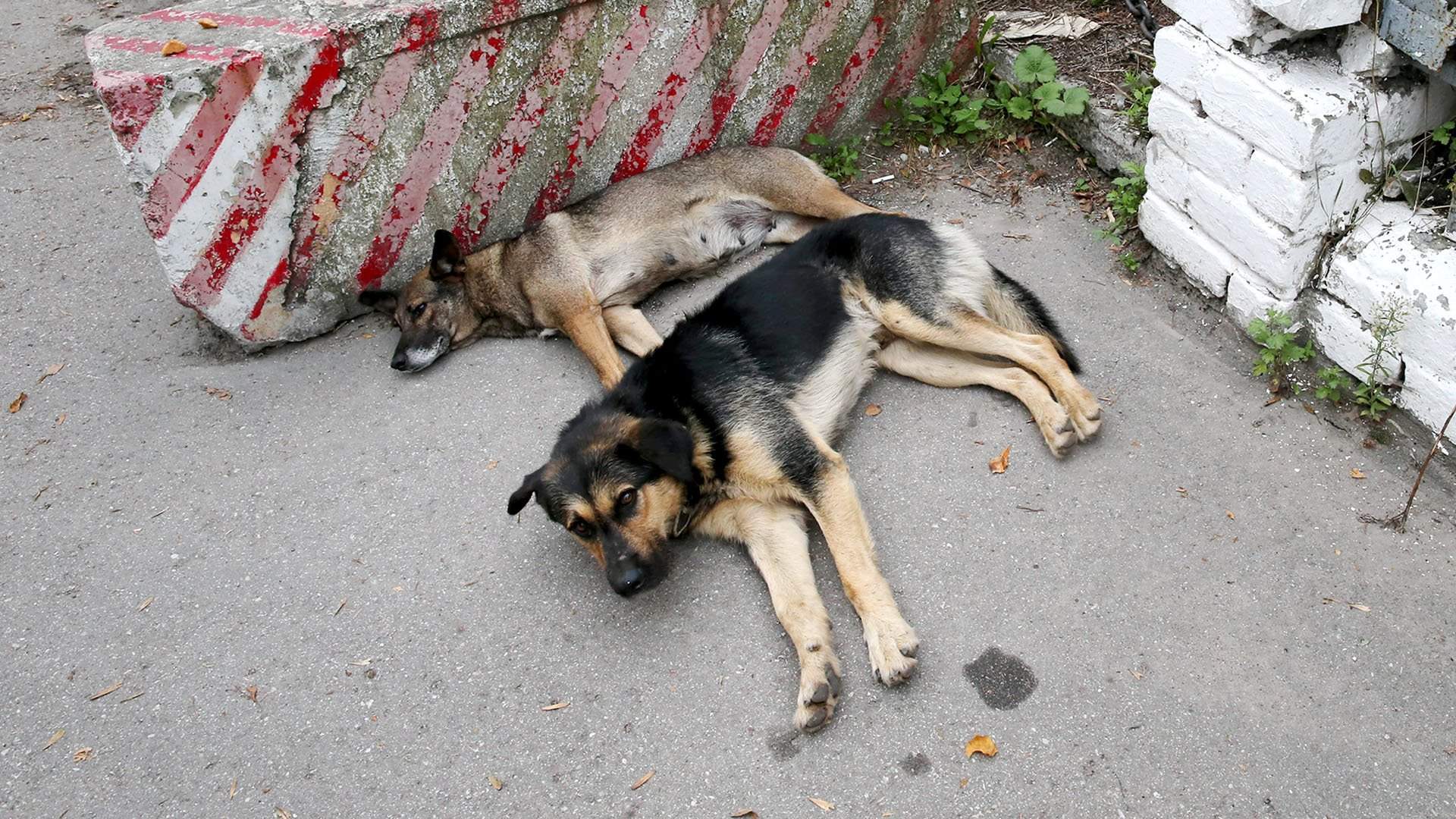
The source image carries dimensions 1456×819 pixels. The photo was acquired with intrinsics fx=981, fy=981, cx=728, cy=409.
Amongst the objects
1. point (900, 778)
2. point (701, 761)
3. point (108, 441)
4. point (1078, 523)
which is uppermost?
point (1078, 523)

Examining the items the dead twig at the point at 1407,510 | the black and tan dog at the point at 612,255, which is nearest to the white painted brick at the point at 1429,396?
the dead twig at the point at 1407,510

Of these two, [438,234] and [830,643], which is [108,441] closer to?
[438,234]

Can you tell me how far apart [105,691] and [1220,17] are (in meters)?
4.60

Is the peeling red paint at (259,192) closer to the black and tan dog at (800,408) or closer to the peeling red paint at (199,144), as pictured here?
the peeling red paint at (199,144)

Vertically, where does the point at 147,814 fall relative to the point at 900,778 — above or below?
below

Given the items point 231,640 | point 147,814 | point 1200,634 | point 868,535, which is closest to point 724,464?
point 868,535

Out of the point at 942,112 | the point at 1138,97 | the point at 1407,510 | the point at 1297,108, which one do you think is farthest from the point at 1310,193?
the point at 942,112

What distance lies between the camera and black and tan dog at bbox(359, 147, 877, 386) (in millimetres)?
4707

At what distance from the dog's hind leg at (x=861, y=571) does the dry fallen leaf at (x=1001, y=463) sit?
520 mm

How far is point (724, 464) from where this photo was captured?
11.7ft

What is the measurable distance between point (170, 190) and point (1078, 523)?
3886 mm

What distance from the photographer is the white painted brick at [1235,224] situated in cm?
360

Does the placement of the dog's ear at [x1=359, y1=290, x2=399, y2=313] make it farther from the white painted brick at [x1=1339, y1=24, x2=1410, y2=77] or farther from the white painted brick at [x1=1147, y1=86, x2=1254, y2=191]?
the white painted brick at [x1=1339, y1=24, x2=1410, y2=77]

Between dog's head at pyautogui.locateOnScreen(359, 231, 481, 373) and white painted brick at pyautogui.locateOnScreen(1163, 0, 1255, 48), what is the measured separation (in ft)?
10.8
